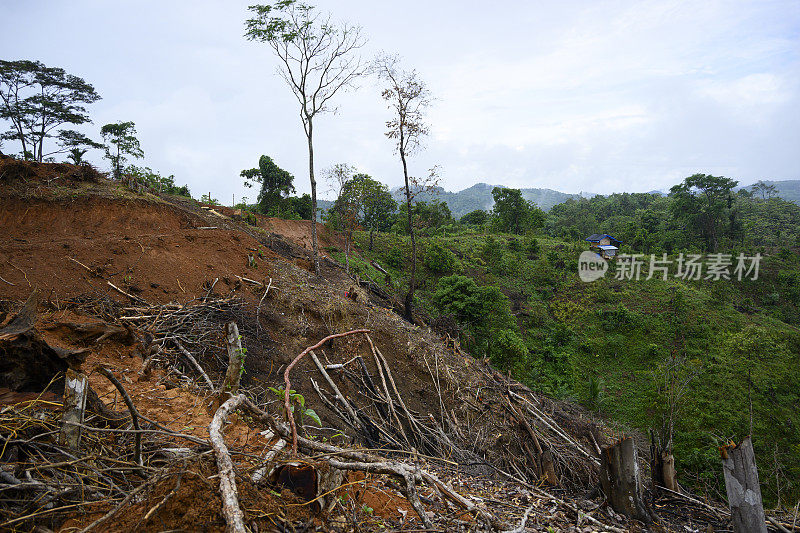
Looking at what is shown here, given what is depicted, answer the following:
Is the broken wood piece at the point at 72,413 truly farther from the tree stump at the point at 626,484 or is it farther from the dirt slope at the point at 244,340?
the tree stump at the point at 626,484

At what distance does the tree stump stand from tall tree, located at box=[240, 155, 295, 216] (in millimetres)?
21261

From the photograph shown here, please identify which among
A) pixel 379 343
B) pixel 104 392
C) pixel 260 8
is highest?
pixel 260 8

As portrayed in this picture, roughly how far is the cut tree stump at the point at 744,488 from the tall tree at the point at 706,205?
110 feet

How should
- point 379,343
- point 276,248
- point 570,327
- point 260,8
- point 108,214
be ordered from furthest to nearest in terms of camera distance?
point 570,327 < point 276,248 < point 260,8 < point 108,214 < point 379,343

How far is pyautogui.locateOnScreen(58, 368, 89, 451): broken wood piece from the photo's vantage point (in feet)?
5.68

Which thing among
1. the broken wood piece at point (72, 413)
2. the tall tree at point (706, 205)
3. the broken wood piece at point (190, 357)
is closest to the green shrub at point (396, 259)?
the broken wood piece at point (190, 357)

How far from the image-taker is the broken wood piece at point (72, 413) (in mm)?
1732

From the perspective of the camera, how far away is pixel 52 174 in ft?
30.8

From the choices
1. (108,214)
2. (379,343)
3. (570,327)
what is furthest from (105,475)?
(570,327)

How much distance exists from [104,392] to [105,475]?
5.23 ft

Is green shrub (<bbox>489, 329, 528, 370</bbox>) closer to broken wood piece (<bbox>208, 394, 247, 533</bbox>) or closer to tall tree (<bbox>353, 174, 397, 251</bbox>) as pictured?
tall tree (<bbox>353, 174, 397, 251</bbox>)

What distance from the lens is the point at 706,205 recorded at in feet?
97.6

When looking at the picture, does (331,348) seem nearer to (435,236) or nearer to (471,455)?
(471,455)

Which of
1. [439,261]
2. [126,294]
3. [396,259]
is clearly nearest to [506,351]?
[439,261]
